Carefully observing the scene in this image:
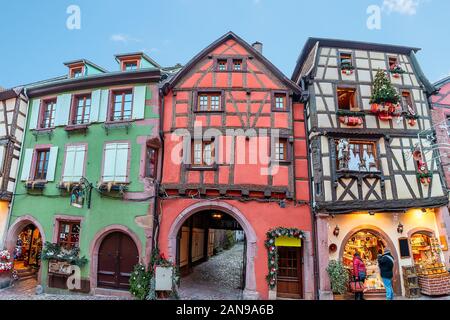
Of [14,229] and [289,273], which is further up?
[14,229]

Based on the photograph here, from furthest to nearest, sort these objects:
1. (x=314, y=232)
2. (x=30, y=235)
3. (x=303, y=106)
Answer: (x=30, y=235), (x=303, y=106), (x=314, y=232)

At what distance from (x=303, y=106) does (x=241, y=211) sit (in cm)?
526

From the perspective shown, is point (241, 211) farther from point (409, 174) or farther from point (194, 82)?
point (409, 174)

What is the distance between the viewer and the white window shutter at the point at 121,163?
34.2 ft

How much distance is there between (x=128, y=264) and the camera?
10.0 m

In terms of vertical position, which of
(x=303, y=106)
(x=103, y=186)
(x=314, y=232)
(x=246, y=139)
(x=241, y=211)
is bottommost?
(x=314, y=232)

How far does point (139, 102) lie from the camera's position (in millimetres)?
11000

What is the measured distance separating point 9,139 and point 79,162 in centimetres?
382

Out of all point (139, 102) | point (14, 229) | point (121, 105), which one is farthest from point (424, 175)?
point (14, 229)

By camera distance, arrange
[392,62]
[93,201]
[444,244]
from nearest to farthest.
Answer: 1. [444,244]
2. [93,201]
3. [392,62]

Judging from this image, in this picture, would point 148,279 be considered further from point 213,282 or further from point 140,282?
point 213,282

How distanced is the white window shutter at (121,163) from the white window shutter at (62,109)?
10.2 ft

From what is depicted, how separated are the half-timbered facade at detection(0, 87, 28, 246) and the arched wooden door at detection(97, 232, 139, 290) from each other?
4.93 metres
